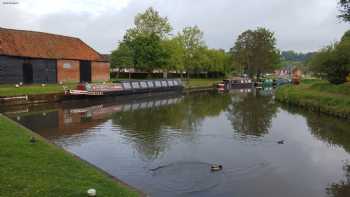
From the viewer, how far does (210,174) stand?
9.51 metres

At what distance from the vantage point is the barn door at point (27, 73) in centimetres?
3216

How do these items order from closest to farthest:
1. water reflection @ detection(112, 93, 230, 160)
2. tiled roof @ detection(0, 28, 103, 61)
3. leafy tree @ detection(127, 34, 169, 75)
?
water reflection @ detection(112, 93, 230, 160)
tiled roof @ detection(0, 28, 103, 61)
leafy tree @ detection(127, 34, 169, 75)

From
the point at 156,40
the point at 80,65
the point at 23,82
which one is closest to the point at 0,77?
the point at 23,82

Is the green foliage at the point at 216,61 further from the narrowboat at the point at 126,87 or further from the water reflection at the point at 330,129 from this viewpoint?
the water reflection at the point at 330,129

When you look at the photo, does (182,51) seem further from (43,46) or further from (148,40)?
(43,46)

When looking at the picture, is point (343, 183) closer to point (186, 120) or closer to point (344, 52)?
point (186, 120)

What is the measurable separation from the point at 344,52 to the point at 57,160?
26882mm

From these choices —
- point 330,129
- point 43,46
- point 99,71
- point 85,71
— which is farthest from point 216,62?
point 330,129

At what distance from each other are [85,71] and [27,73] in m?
6.68

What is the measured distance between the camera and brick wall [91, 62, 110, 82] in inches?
1522

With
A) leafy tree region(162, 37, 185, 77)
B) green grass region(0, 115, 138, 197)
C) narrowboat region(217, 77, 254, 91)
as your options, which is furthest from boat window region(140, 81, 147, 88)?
green grass region(0, 115, 138, 197)

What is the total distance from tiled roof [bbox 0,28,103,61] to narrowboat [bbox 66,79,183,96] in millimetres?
6825

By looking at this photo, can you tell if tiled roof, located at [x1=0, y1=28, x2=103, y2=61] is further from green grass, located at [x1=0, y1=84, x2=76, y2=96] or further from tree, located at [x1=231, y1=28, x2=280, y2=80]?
tree, located at [x1=231, y1=28, x2=280, y2=80]

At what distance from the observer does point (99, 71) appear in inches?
1550
